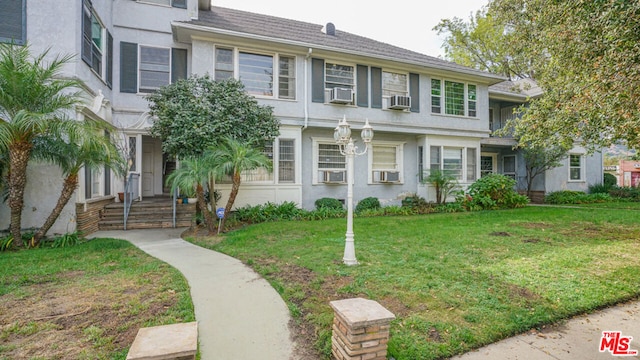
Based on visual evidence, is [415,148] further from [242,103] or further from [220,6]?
[220,6]

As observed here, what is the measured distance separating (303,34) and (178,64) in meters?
4.57

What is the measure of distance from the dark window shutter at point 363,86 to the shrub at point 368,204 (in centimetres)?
353

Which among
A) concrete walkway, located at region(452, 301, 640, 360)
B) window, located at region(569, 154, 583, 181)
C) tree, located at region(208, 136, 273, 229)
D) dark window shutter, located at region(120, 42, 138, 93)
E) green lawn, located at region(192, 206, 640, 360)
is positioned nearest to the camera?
concrete walkway, located at region(452, 301, 640, 360)

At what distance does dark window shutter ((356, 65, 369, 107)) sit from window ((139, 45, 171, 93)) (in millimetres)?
6669

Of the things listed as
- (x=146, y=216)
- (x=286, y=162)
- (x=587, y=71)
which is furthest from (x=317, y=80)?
(x=587, y=71)

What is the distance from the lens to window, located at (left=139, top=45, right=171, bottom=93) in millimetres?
10852

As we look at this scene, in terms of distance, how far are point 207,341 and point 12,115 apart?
20.6ft

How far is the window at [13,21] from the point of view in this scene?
7195 millimetres

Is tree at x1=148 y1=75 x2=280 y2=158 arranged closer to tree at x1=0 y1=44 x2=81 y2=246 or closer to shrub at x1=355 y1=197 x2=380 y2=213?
tree at x1=0 y1=44 x2=81 y2=246

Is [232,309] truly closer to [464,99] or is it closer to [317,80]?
[317,80]

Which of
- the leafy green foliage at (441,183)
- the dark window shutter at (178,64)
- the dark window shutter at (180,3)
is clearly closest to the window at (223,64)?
the dark window shutter at (178,64)

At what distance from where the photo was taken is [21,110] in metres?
5.82

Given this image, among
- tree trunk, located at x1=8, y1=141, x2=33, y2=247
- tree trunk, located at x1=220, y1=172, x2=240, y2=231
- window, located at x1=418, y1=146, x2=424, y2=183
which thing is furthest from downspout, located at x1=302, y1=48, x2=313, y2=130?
tree trunk, located at x1=8, y1=141, x2=33, y2=247

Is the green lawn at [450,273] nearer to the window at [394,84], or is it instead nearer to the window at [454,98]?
the window at [394,84]
